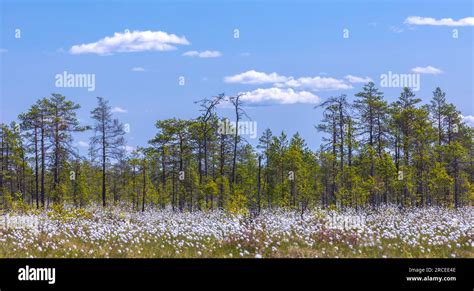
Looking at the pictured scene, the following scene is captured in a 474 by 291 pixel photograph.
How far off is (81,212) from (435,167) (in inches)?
990

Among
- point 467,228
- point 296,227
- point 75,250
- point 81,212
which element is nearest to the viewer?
point 75,250

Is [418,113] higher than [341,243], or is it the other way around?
[418,113]

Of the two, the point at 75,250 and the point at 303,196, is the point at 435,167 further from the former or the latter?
the point at 75,250

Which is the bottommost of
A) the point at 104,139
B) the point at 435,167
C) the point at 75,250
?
the point at 75,250

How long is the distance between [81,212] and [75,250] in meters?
10.2

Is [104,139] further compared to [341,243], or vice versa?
[104,139]

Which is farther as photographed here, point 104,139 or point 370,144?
point 104,139
